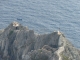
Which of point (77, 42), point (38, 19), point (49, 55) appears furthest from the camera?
point (38, 19)

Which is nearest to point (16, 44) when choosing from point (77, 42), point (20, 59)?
point (20, 59)

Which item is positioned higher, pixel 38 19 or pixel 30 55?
pixel 30 55

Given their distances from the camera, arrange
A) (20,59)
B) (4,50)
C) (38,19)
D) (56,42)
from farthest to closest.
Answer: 1. (38,19)
2. (4,50)
3. (20,59)
4. (56,42)

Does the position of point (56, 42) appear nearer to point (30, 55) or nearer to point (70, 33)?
point (30, 55)

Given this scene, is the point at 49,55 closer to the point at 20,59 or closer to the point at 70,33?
the point at 20,59

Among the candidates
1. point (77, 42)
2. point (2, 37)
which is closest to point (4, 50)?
point (2, 37)

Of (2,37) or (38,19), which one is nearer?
(2,37)
